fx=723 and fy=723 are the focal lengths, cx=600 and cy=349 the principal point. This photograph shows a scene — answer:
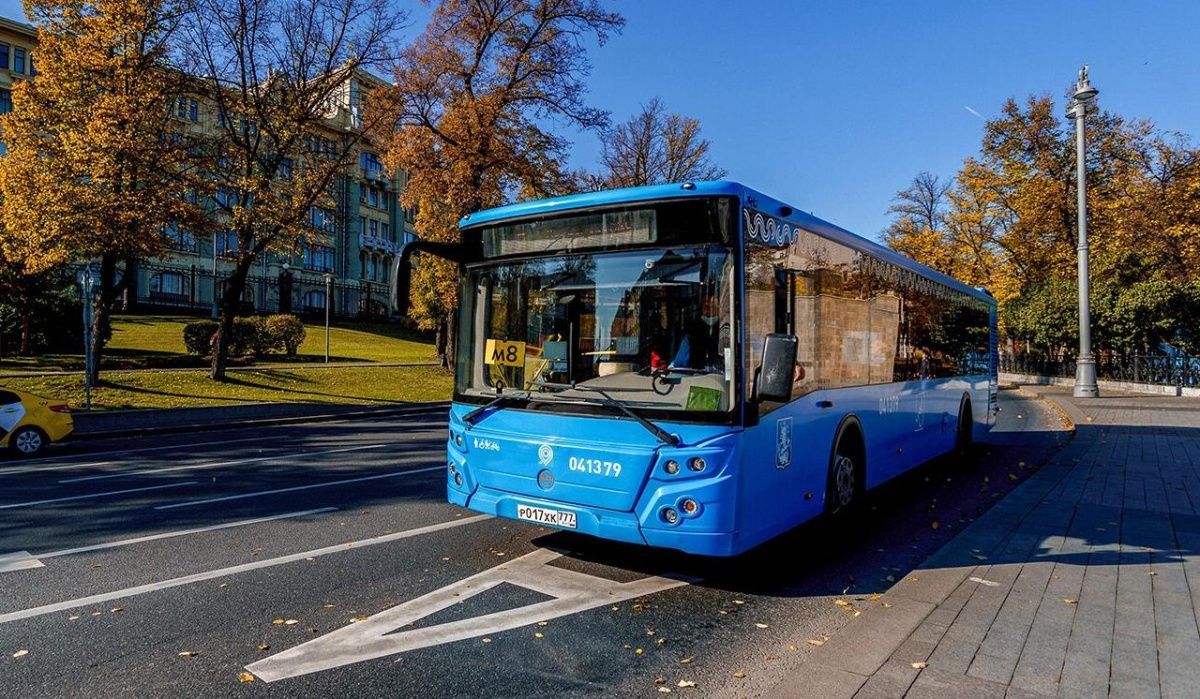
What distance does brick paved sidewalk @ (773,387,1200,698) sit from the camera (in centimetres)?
366

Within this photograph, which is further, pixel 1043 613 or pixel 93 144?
pixel 93 144

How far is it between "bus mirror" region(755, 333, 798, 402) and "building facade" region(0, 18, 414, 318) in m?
26.1

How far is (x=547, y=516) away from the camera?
5.37m

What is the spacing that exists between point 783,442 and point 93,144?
2055 cm

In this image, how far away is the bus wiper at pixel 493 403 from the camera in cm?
565

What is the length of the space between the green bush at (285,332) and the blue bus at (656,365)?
29.5 metres

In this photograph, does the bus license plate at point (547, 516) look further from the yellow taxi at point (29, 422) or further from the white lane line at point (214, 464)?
the yellow taxi at point (29, 422)

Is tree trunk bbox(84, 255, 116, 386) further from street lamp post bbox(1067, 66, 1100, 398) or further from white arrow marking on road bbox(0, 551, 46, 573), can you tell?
street lamp post bbox(1067, 66, 1100, 398)

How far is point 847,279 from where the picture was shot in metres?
6.95

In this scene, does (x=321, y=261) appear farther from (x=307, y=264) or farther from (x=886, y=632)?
(x=886, y=632)

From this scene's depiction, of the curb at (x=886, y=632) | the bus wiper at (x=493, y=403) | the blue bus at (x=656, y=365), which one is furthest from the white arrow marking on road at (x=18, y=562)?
the curb at (x=886, y=632)

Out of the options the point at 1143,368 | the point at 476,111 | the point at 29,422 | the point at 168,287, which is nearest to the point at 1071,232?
the point at 1143,368

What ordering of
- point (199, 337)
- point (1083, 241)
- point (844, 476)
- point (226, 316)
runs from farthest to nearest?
point (199, 337) → point (1083, 241) → point (226, 316) → point (844, 476)

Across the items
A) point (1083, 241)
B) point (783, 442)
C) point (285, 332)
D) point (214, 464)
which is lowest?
point (214, 464)
